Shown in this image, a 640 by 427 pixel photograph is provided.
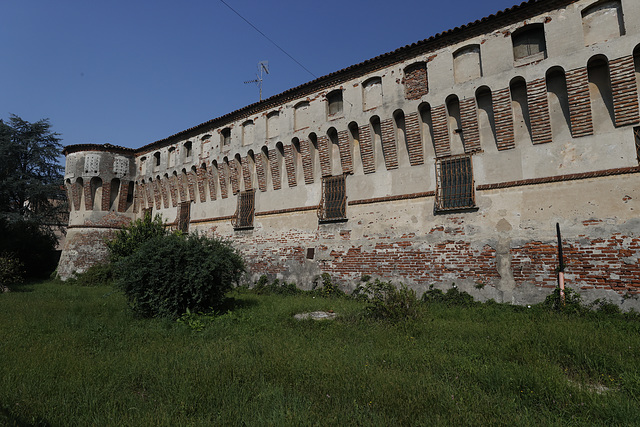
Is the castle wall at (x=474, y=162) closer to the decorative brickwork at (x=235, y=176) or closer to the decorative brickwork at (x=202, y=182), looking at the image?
the decorative brickwork at (x=235, y=176)

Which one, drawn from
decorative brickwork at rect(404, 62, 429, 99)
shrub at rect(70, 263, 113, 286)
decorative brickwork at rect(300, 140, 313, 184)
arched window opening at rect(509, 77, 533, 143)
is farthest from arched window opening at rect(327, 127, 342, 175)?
shrub at rect(70, 263, 113, 286)

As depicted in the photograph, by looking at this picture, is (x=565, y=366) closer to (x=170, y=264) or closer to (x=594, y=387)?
(x=594, y=387)

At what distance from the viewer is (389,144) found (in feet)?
40.2

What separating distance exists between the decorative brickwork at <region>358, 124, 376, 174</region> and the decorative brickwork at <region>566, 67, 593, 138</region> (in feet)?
19.5

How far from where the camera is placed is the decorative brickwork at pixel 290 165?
15.0m

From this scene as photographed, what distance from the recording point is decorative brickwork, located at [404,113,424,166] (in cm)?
1166

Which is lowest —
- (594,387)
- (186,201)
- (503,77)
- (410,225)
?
(594,387)

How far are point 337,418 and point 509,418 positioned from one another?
5.80 feet

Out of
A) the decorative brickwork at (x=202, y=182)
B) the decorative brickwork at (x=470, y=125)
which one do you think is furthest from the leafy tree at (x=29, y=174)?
the decorative brickwork at (x=470, y=125)

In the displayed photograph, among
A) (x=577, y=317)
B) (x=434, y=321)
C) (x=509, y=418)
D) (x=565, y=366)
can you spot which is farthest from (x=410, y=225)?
(x=509, y=418)

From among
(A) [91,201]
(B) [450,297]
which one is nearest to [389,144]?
(B) [450,297]

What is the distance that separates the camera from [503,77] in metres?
10.2

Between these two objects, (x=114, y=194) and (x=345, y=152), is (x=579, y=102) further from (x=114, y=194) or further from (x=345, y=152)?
(x=114, y=194)

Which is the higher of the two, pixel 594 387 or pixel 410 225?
pixel 410 225
